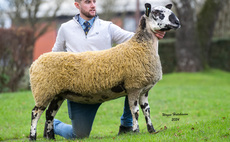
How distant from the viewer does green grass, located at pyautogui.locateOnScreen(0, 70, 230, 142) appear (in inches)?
193

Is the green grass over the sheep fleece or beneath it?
beneath

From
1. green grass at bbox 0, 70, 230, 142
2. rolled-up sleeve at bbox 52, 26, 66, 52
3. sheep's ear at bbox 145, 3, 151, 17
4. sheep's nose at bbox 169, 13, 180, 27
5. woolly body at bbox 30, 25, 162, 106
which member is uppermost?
sheep's ear at bbox 145, 3, 151, 17

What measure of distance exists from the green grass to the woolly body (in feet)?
2.87

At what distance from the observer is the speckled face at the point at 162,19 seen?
15.1 feet

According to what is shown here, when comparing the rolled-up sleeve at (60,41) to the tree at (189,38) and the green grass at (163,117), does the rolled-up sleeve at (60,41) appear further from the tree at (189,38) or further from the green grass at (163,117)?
the tree at (189,38)

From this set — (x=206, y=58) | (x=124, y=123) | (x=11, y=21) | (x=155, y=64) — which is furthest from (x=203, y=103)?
(x=11, y=21)

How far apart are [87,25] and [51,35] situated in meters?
28.9

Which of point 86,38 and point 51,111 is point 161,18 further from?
point 51,111

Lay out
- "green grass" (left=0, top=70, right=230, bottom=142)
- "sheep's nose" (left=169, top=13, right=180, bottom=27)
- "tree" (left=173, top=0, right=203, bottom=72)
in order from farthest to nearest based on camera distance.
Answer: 1. "tree" (left=173, top=0, right=203, bottom=72)
2. "green grass" (left=0, top=70, right=230, bottom=142)
3. "sheep's nose" (left=169, top=13, right=180, bottom=27)

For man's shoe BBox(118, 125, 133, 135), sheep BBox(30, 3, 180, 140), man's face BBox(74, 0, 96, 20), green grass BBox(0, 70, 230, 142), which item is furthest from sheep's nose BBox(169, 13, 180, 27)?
man's shoe BBox(118, 125, 133, 135)

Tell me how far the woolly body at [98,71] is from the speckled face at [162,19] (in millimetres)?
217

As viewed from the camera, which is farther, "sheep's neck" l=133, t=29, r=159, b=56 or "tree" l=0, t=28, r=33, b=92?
"tree" l=0, t=28, r=33, b=92

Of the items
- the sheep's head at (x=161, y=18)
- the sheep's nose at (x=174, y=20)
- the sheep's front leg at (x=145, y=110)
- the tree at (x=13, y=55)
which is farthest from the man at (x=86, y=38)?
the tree at (x=13, y=55)

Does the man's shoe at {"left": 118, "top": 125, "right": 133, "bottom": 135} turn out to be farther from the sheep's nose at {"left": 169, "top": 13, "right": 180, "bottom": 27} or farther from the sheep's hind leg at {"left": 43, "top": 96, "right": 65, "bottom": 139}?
the sheep's nose at {"left": 169, "top": 13, "right": 180, "bottom": 27}
